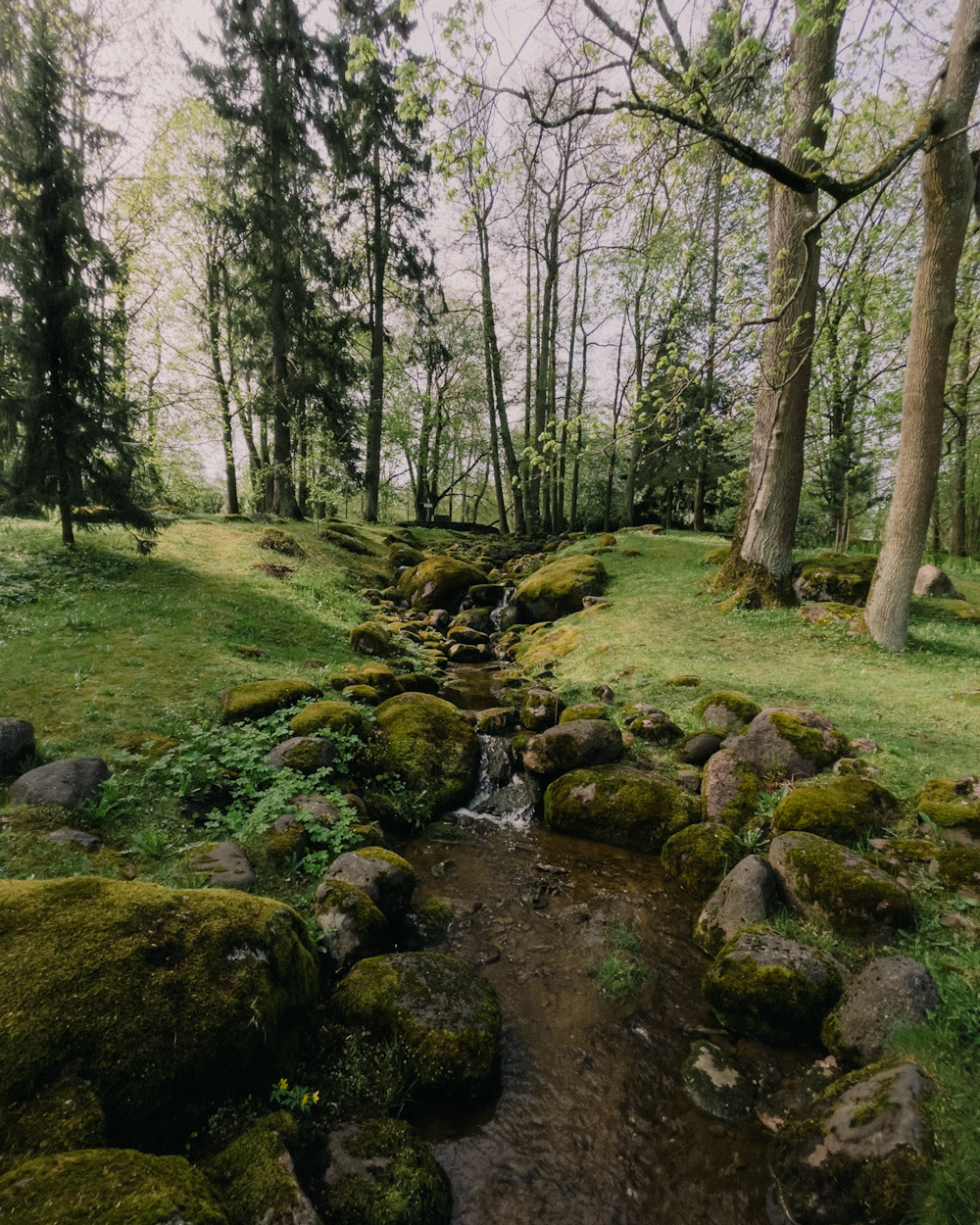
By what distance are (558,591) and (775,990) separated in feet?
38.0

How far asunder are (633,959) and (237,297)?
69.5 ft

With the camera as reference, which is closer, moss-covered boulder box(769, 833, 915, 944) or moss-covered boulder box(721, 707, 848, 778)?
moss-covered boulder box(769, 833, 915, 944)

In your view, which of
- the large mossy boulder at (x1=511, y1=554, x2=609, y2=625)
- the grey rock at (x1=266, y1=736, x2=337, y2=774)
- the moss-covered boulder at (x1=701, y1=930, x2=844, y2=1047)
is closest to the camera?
the moss-covered boulder at (x1=701, y1=930, x2=844, y2=1047)

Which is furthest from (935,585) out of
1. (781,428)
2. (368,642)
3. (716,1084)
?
(716,1084)

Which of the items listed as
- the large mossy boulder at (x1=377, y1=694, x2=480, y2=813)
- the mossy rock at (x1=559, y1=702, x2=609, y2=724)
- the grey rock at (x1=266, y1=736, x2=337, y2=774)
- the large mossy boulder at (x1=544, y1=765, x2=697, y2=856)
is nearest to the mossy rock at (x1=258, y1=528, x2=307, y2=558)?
the large mossy boulder at (x1=377, y1=694, x2=480, y2=813)

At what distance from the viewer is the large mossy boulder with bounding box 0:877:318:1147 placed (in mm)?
2416

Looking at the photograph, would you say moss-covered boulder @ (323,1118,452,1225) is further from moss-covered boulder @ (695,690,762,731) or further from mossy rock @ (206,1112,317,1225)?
moss-covered boulder @ (695,690,762,731)

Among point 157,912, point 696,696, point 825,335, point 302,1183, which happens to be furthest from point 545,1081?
point 825,335

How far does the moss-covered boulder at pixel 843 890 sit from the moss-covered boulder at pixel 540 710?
3.98 m

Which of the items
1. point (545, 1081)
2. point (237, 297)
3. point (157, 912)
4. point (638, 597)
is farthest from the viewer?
point (237, 297)

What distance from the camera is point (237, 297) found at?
17.9 meters

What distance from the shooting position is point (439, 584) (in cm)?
1641

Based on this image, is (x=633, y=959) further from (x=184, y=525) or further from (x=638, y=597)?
(x=184, y=525)

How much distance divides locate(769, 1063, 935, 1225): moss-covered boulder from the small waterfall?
12.4 m
